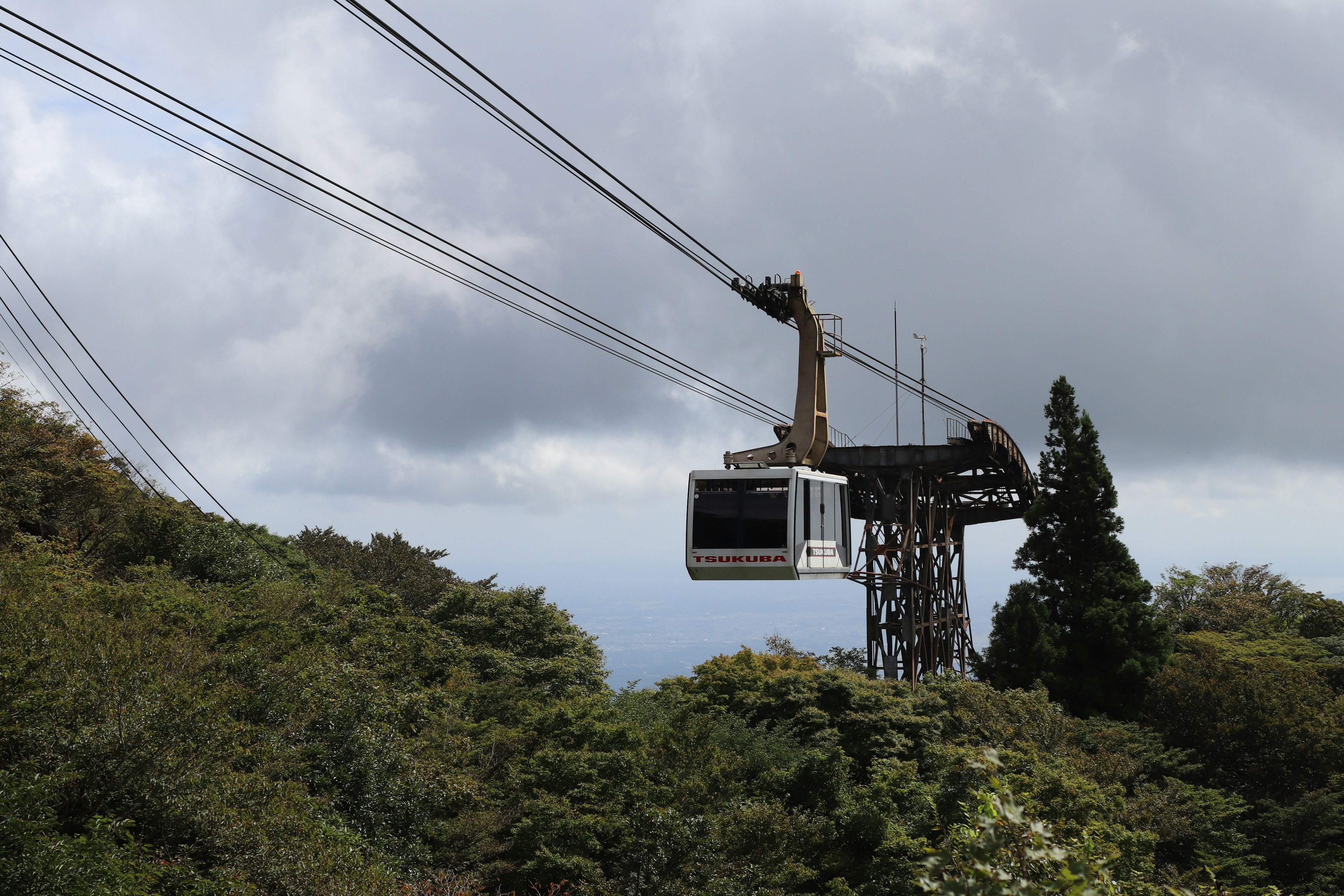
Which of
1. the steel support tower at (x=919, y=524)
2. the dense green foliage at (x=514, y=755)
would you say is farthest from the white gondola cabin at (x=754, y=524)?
the steel support tower at (x=919, y=524)

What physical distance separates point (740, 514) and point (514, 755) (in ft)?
38.1

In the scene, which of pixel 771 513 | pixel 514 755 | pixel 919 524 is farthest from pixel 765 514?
pixel 919 524

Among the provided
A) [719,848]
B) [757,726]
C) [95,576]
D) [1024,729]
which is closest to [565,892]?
[719,848]

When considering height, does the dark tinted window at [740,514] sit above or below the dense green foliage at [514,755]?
above

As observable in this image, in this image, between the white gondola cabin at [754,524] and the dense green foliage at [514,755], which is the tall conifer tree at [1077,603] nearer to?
the dense green foliage at [514,755]

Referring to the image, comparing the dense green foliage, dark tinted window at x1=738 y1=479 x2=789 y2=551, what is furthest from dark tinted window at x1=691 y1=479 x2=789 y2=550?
the dense green foliage

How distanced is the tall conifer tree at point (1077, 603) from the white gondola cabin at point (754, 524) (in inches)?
878

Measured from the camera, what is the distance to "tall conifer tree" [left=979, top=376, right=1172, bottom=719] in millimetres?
35031

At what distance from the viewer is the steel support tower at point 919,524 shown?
1407 inches

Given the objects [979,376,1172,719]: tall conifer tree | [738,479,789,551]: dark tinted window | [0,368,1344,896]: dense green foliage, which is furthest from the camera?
[979,376,1172,719]: tall conifer tree

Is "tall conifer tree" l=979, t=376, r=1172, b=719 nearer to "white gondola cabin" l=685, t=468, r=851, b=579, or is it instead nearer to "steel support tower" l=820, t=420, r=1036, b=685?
"steel support tower" l=820, t=420, r=1036, b=685

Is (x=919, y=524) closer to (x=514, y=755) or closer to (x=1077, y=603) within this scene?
(x=1077, y=603)

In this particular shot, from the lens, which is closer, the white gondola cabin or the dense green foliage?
the dense green foliage

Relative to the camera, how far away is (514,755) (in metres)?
24.4
